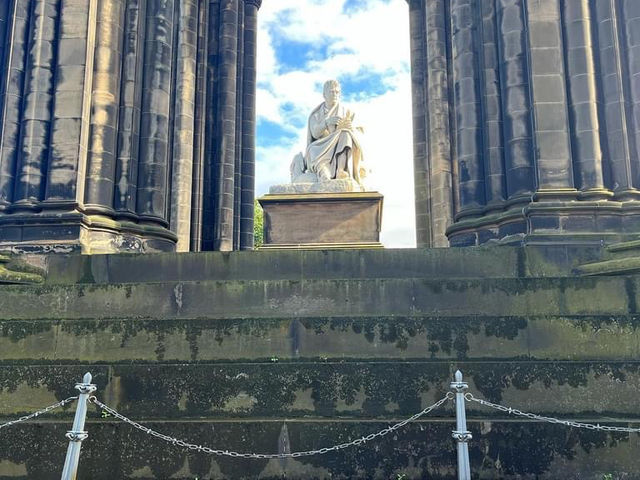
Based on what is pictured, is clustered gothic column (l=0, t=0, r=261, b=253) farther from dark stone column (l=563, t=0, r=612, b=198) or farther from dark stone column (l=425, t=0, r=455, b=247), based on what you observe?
dark stone column (l=425, t=0, r=455, b=247)

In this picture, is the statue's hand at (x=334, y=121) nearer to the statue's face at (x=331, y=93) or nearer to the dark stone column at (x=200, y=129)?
the statue's face at (x=331, y=93)

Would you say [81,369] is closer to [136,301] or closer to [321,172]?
[136,301]

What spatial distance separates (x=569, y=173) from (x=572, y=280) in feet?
13.0

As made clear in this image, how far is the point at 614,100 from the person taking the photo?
43.2ft

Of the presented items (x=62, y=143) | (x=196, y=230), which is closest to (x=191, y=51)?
(x=196, y=230)

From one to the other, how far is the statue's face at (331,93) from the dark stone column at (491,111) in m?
4.06

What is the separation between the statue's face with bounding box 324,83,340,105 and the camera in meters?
17.1

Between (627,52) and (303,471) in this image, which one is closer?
(303,471)

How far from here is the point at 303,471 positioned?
25.6 feet

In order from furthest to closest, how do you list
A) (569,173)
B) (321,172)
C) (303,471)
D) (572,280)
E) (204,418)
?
(321,172), (569,173), (572,280), (204,418), (303,471)

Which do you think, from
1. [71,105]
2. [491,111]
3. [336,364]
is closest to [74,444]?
[336,364]

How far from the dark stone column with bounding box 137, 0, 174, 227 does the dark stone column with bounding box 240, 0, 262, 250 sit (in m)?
9.33

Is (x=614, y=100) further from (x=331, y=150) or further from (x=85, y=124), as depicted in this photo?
(x=85, y=124)

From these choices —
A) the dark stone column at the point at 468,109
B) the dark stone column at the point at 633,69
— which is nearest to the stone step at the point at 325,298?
the dark stone column at the point at 633,69
